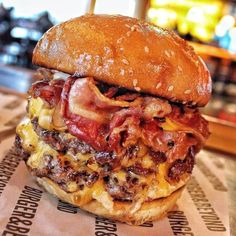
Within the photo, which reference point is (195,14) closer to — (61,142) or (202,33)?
(202,33)

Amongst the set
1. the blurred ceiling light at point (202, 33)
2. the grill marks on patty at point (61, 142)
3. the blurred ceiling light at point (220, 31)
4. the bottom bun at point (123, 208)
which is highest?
the grill marks on patty at point (61, 142)

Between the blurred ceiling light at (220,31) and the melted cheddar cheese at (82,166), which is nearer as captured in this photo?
the melted cheddar cheese at (82,166)

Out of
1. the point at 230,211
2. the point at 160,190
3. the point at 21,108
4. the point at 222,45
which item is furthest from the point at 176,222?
the point at 222,45

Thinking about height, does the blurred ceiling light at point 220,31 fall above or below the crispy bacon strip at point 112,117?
below

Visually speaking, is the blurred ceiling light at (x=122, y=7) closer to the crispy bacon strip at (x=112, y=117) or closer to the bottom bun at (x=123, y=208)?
the crispy bacon strip at (x=112, y=117)

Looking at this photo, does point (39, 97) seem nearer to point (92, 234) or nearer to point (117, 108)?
point (117, 108)

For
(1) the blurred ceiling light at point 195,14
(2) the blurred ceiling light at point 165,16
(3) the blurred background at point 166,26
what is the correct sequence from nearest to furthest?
1. (3) the blurred background at point 166,26
2. (2) the blurred ceiling light at point 165,16
3. (1) the blurred ceiling light at point 195,14

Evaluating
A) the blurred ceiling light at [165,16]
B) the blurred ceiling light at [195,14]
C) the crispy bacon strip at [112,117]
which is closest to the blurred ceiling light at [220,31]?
the blurred ceiling light at [195,14]
